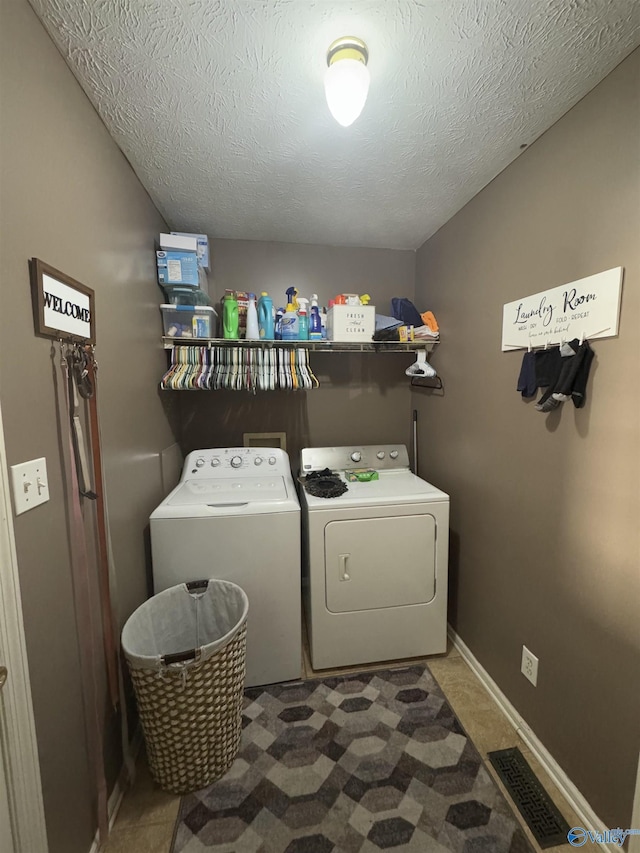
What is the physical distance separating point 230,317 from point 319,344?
1.77 ft

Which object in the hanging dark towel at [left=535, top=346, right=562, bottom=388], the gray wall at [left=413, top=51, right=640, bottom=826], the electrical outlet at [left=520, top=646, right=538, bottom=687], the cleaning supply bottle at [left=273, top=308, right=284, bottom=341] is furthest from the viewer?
the cleaning supply bottle at [left=273, top=308, right=284, bottom=341]

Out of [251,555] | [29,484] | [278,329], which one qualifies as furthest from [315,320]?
[29,484]

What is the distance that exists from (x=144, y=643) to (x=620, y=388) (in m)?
1.96

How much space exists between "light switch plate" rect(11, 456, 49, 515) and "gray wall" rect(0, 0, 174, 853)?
0.03 meters

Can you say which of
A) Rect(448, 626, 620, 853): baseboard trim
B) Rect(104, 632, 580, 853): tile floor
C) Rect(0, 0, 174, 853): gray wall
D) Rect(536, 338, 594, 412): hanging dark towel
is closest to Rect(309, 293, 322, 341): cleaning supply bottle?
Rect(0, 0, 174, 853): gray wall

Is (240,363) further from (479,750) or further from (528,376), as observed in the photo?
(479,750)

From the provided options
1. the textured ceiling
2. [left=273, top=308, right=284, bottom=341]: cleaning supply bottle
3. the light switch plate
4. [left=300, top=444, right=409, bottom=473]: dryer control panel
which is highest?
the textured ceiling

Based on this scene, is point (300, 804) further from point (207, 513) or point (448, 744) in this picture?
point (207, 513)

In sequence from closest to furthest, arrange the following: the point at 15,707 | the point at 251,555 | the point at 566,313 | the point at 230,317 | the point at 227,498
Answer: the point at 15,707 < the point at 566,313 < the point at 251,555 < the point at 227,498 < the point at 230,317

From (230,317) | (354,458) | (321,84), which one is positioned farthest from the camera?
(354,458)

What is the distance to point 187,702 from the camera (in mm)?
1211

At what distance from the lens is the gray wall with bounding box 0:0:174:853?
2.68 ft

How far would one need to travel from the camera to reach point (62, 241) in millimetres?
1001

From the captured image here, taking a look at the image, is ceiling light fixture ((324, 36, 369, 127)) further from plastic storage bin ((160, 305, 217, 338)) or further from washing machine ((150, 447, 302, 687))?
washing machine ((150, 447, 302, 687))
